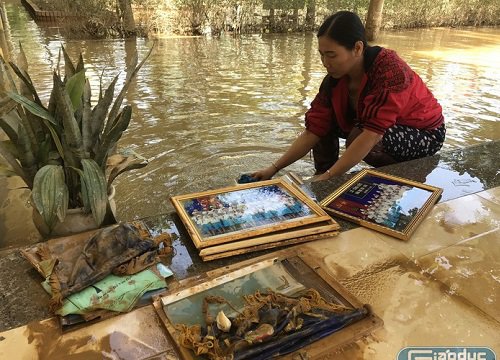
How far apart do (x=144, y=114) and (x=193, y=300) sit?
432 centimetres

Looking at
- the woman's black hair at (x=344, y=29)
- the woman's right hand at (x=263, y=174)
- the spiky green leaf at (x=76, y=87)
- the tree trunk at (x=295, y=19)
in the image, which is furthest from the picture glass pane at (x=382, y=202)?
the tree trunk at (x=295, y=19)

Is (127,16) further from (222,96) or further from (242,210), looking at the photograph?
(242,210)

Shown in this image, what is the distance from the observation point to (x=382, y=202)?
2201 millimetres

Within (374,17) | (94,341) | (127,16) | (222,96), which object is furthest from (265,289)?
(374,17)

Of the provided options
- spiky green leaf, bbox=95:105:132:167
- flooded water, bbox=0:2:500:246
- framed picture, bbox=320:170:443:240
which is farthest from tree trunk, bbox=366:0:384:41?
spiky green leaf, bbox=95:105:132:167

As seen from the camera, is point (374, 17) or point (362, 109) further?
point (374, 17)

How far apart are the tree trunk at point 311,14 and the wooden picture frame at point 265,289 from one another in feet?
45.2

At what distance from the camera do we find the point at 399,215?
2.07m

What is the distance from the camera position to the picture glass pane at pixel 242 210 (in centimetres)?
190

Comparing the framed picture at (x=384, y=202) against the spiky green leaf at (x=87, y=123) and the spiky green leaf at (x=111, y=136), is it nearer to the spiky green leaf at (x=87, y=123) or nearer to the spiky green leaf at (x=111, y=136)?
the spiky green leaf at (x=111, y=136)

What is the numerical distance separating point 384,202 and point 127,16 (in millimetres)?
11218

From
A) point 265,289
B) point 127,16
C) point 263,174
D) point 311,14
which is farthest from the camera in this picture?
point 311,14

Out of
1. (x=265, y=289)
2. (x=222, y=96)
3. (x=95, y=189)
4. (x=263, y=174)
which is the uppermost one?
(x=95, y=189)

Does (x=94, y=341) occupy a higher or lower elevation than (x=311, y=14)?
lower
